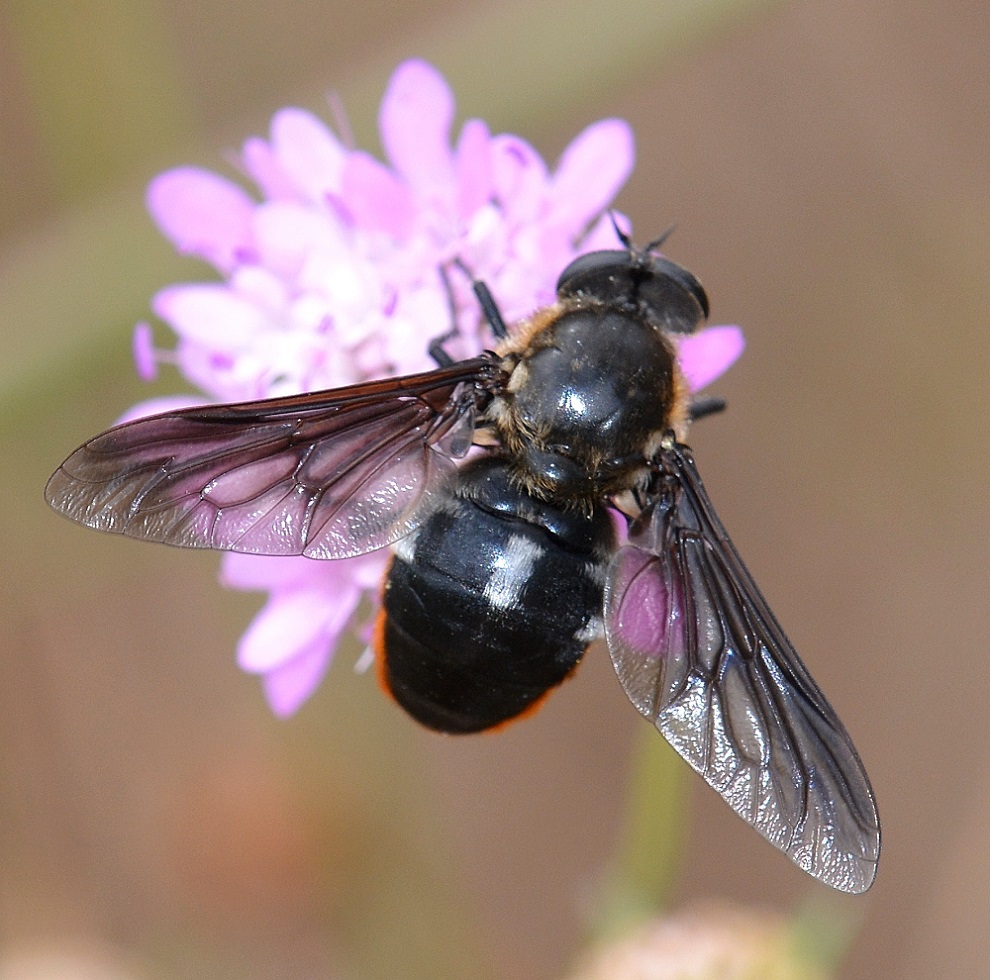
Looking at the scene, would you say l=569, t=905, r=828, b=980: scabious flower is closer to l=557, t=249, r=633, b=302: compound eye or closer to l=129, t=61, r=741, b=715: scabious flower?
l=129, t=61, r=741, b=715: scabious flower

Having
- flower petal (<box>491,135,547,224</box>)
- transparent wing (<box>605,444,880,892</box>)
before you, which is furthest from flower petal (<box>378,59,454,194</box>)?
Result: transparent wing (<box>605,444,880,892</box>)

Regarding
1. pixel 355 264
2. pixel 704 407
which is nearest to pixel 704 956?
pixel 704 407

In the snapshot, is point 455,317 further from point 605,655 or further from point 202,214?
point 605,655

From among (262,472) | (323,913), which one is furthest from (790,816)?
(323,913)

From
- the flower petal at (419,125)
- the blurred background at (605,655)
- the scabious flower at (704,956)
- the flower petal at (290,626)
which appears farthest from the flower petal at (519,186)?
the blurred background at (605,655)

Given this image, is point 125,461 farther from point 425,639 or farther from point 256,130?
point 256,130

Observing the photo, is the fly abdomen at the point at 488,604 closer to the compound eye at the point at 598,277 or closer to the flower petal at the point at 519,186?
the compound eye at the point at 598,277
